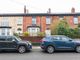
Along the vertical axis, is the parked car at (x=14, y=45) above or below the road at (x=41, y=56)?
above

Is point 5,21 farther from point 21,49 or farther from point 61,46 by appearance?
point 61,46

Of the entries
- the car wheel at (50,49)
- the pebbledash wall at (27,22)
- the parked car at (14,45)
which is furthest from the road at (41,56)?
the pebbledash wall at (27,22)

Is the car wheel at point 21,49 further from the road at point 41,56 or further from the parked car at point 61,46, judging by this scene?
the parked car at point 61,46

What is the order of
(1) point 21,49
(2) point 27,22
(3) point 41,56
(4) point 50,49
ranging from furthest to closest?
(2) point 27,22 → (1) point 21,49 → (4) point 50,49 → (3) point 41,56

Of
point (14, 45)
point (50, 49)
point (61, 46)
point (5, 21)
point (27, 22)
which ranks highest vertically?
point (5, 21)

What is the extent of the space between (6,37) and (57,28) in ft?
40.5

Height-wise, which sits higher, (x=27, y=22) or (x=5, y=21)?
(x=5, y=21)

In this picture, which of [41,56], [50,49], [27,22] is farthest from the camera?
[27,22]

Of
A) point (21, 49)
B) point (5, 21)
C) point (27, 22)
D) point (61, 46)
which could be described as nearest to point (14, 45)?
point (21, 49)

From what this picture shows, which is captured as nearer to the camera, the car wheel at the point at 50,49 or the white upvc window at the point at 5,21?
the car wheel at the point at 50,49

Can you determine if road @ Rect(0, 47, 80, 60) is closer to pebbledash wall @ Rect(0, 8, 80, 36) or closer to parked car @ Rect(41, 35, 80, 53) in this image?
parked car @ Rect(41, 35, 80, 53)

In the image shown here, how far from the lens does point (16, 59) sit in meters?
13.0

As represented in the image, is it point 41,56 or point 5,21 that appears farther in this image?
point 5,21

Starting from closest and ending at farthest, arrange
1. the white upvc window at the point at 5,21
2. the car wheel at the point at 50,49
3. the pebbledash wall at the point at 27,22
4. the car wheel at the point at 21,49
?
the car wheel at the point at 50,49 → the car wheel at the point at 21,49 → the pebbledash wall at the point at 27,22 → the white upvc window at the point at 5,21
